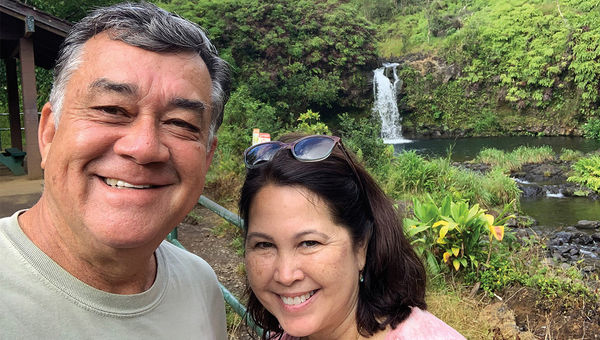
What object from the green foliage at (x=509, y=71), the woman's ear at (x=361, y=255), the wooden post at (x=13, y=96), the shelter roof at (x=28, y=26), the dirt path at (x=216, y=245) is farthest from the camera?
the green foliage at (x=509, y=71)

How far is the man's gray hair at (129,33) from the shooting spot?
112 cm

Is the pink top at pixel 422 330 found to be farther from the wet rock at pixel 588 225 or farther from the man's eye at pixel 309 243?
the wet rock at pixel 588 225

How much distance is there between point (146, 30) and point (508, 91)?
88.4 feet

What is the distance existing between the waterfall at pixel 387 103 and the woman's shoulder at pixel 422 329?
2339 centimetres

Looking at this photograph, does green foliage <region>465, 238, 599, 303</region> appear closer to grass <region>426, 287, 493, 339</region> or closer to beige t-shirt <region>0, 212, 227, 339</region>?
grass <region>426, 287, 493, 339</region>

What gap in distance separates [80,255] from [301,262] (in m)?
0.65

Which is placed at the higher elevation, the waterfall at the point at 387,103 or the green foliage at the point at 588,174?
the waterfall at the point at 387,103

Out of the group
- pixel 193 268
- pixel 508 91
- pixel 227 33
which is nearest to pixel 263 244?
pixel 193 268

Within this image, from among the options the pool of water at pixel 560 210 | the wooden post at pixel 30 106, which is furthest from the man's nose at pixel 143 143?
the pool of water at pixel 560 210

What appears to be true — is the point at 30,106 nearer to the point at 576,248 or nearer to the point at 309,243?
the point at 309,243

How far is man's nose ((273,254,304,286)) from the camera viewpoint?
1.39 m

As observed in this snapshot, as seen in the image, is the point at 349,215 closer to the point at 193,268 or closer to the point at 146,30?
the point at 193,268

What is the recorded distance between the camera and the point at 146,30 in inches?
44.3

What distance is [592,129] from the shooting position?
2061 centimetres
